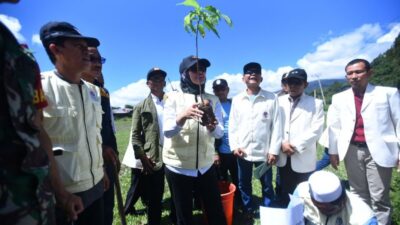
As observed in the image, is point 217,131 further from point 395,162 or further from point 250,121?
point 395,162

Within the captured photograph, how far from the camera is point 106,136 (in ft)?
10.5

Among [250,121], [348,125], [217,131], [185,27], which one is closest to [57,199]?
[185,27]

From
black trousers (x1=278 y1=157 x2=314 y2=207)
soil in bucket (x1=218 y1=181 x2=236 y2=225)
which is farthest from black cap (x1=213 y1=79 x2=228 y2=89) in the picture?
A: soil in bucket (x1=218 y1=181 x2=236 y2=225)

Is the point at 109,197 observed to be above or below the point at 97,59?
below

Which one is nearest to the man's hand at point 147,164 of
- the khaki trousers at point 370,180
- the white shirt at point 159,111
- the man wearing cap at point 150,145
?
the man wearing cap at point 150,145

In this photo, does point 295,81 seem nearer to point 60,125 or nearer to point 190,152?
point 190,152

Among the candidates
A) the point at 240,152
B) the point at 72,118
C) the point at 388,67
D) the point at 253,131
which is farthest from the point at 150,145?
the point at 388,67

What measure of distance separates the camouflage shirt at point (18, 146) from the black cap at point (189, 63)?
1.90 metres

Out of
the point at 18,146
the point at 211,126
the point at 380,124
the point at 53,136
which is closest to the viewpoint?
the point at 18,146

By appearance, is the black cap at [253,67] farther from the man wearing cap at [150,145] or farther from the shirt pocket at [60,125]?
the shirt pocket at [60,125]

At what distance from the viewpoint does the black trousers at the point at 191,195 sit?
119 inches

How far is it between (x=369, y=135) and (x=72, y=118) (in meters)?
3.66

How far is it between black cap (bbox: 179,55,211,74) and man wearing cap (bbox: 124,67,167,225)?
1.36 meters

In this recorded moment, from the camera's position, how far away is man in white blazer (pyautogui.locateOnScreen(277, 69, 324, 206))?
4.14 meters
